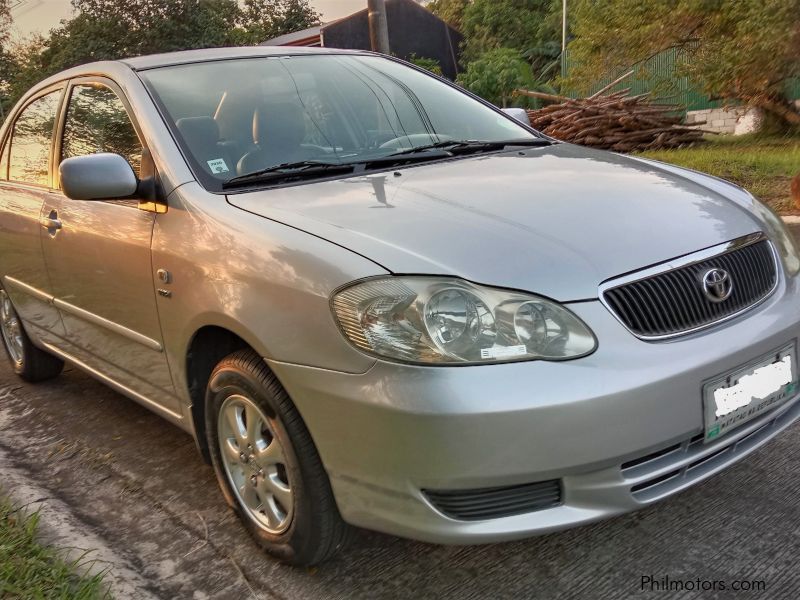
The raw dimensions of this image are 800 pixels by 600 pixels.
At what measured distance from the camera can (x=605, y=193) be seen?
2.56 meters

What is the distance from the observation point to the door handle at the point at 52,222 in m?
3.47

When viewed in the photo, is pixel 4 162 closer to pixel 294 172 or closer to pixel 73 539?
pixel 294 172

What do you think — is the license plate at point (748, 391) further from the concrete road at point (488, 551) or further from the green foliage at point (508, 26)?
the green foliage at point (508, 26)

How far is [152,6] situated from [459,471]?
36.7m

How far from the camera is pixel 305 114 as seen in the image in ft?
10.6

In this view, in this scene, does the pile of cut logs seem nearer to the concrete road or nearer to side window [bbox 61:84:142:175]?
side window [bbox 61:84:142:175]

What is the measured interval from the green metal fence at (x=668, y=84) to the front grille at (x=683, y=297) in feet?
39.1

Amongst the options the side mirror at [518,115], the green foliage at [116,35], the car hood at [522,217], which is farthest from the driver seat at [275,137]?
the green foliage at [116,35]

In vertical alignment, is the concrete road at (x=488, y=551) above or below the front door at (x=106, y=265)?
below

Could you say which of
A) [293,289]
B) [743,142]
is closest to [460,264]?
[293,289]

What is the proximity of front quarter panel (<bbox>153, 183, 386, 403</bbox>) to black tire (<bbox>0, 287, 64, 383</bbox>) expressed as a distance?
2024 mm

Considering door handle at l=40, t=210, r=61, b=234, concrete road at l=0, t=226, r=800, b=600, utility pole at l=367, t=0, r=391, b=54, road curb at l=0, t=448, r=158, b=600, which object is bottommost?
concrete road at l=0, t=226, r=800, b=600

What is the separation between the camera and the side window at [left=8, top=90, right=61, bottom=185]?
3.89 meters
